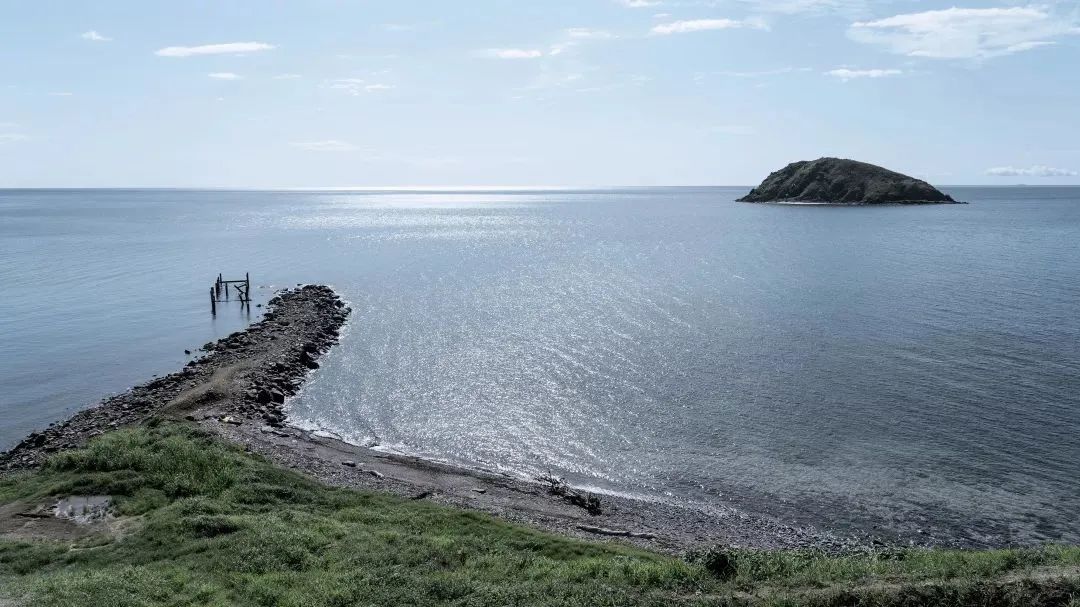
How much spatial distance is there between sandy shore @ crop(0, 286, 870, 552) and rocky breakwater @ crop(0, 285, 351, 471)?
0.07m

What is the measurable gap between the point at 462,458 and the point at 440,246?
307 ft

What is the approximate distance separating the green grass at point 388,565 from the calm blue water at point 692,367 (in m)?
7.83

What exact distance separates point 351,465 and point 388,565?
38.2ft

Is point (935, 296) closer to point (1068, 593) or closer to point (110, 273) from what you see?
point (1068, 593)

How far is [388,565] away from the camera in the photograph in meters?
17.1

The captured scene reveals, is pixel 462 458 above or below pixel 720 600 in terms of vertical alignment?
below

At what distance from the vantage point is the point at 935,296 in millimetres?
59969

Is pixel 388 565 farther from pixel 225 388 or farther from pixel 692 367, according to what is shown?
pixel 692 367

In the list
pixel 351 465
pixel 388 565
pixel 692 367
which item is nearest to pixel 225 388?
pixel 351 465

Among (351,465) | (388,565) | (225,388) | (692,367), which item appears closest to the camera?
(388,565)

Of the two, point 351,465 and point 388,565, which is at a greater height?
point 388,565

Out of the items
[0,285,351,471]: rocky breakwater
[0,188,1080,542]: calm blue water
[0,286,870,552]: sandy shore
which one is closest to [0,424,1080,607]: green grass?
[0,286,870,552]: sandy shore

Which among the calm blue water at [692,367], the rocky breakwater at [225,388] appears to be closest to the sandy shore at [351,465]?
the rocky breakwater at [225,388]

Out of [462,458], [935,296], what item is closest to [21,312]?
[462,458]
